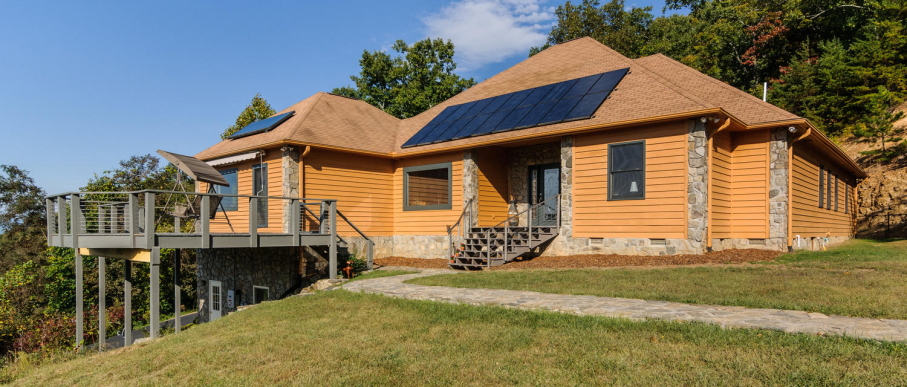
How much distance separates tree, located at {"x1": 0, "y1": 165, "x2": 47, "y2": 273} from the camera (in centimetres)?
2553

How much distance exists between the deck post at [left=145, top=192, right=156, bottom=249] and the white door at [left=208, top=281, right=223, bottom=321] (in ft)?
23.5

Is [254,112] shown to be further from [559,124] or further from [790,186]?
[790,186]

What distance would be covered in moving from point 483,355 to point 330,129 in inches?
472

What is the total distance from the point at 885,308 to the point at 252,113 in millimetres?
27524

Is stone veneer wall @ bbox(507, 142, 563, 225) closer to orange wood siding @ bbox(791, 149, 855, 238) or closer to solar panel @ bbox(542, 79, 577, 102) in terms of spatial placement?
solar panel @ bbox(542, 79, 577, 102)

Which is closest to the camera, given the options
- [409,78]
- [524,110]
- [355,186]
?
[524,110]

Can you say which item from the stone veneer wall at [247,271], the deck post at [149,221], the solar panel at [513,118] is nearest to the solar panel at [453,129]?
the solar panel at [513,118]

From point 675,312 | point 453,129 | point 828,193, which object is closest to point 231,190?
point 453,129

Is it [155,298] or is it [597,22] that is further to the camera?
[597,22]

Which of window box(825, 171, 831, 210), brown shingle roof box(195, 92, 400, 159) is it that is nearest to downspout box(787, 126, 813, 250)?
window box(825, 171, 831, 210)

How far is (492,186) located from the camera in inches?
596

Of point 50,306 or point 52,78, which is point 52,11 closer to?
point 52,78

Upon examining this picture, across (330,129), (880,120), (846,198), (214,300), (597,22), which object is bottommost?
(214,300)

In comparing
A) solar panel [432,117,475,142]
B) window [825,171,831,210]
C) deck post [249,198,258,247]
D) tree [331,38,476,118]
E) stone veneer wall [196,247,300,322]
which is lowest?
stone veneer wall [196,247,300,322]
